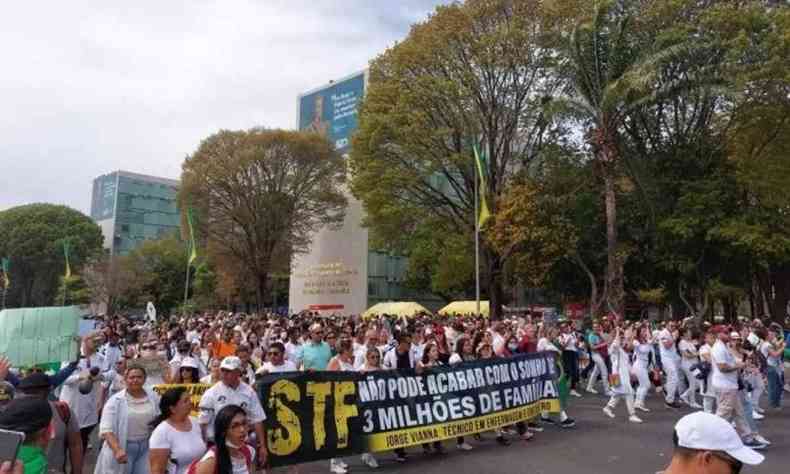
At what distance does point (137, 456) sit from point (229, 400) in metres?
0.86

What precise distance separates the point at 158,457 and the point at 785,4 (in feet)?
100

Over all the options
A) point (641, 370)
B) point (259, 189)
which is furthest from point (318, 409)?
point (259, 189)

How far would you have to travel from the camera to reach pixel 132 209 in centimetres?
9312

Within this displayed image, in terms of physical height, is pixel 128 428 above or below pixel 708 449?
below

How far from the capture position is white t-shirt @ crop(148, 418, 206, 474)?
4535mm

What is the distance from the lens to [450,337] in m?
16.9

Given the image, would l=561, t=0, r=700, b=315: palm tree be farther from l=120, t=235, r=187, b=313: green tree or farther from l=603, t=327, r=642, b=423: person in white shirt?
l=120, t=235, r=187, b=313: green tree

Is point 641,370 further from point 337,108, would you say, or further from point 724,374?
point 337,108

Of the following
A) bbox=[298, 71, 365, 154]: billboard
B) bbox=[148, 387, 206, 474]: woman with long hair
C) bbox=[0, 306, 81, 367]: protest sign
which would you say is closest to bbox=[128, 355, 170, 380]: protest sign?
→ bbox=[0, 306, 81, 367]: protest sign

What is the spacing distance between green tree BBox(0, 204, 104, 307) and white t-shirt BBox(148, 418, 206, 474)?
2696 inches

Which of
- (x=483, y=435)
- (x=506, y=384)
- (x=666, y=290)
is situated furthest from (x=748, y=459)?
(x=666, y=290)

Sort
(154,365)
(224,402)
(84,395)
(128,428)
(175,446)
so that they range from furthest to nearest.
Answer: (154,365) → (84,395) → (224,402) → (128,428) → (175,446)

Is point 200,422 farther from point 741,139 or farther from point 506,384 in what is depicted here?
point 741,139

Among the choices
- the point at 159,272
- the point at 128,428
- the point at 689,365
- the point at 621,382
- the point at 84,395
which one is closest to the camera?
the point at 128,428
